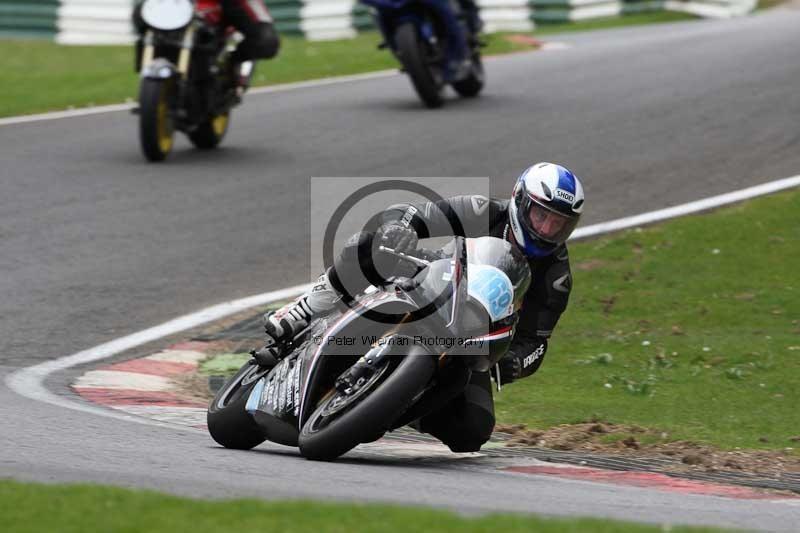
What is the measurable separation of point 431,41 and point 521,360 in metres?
8.99

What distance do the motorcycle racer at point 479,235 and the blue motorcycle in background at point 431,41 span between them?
8.00 meters

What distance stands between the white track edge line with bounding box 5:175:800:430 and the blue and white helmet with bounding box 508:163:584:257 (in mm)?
1789

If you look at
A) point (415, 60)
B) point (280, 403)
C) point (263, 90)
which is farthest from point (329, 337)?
point (263, 90)

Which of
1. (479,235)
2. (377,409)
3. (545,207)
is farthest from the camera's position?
(479,235)

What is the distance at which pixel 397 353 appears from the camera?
5.21m

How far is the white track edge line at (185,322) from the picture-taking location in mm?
6516

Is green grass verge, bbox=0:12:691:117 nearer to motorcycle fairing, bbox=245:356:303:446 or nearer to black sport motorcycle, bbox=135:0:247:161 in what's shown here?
black sport motorcycle, bbox=135:0:247:161

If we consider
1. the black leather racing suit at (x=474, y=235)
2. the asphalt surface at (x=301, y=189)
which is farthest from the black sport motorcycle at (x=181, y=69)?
the black leather racing suit at (x=474, y=235)

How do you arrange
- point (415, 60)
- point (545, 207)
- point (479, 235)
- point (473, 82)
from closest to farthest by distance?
point (545, 207) → point (479, 235) → point (415, 60) → point (473, 82)

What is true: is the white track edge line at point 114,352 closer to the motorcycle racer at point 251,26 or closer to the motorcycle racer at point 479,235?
the motorcycle racer at point 479,235

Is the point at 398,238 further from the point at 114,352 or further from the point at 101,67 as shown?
the point at 101,67

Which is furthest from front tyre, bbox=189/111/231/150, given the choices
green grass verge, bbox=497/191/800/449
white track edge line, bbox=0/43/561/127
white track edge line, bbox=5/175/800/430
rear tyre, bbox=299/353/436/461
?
rear tyre, bbox=299/353/436/461

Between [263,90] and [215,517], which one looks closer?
[215,517]

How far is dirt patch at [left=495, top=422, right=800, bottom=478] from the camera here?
6074mm
